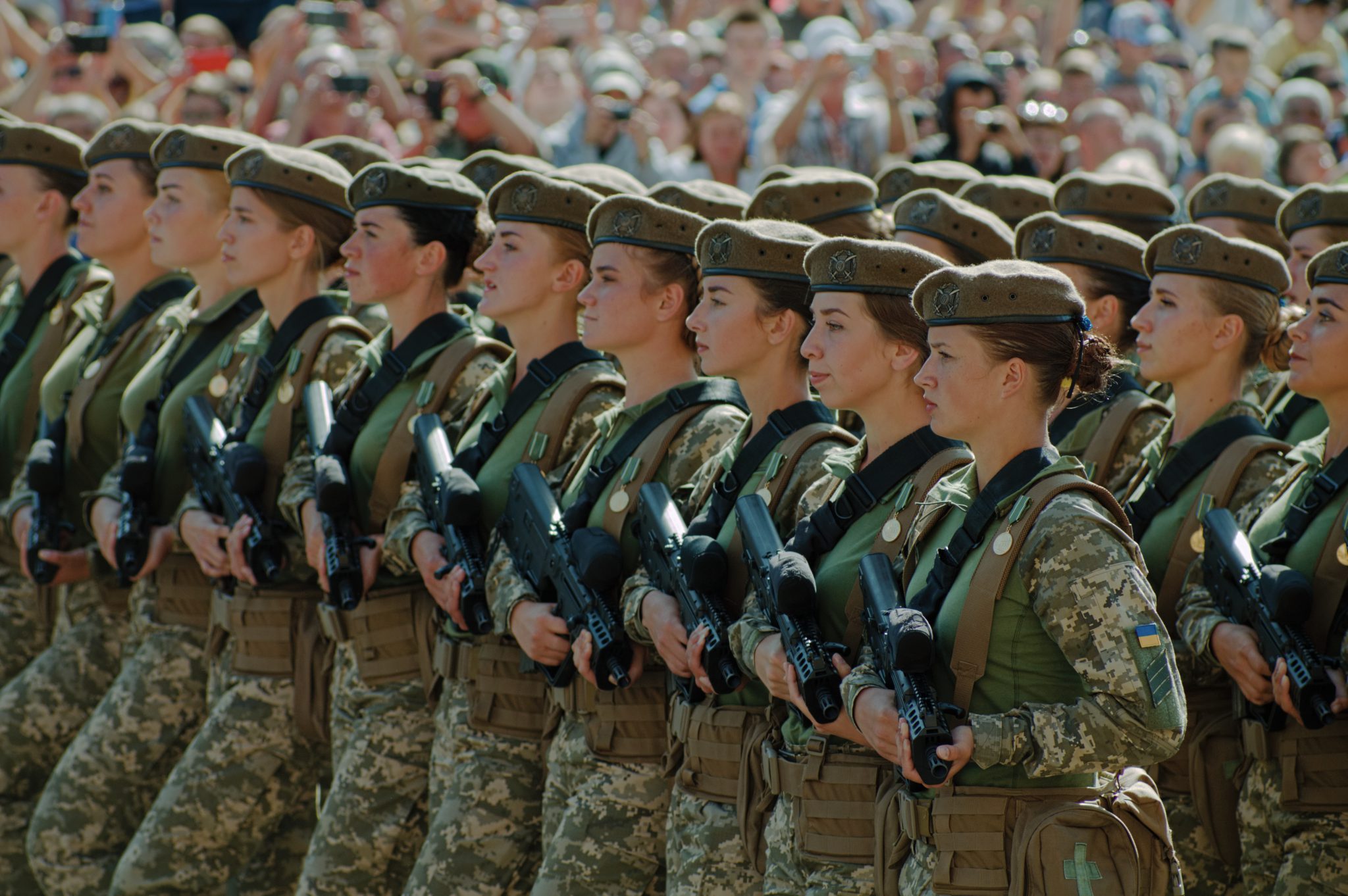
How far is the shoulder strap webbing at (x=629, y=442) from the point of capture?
15.7ft

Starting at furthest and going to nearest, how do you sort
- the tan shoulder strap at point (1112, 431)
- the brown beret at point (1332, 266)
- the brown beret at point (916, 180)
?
the brown beret at point (916, 180) < the tan shoulder strap at point (1112, 431) < the brown beret at point (1332, 266)

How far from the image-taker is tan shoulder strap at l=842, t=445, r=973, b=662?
3.92 meters

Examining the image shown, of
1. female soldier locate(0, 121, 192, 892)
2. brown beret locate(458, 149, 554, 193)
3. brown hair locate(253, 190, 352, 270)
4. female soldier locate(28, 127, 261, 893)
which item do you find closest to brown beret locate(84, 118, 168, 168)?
female soldier locate(0, 121, 192, 892)

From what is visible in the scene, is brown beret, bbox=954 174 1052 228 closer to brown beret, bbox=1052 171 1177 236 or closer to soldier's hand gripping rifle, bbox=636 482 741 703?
brown beret, bbox=1052 171 1177 236

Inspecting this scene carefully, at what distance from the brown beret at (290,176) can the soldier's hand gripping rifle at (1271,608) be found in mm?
3323

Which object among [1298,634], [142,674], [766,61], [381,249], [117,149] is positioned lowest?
[142,674]

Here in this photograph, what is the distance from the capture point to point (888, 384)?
411 cm

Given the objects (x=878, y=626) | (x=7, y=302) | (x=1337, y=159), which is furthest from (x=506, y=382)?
(x=1337, y=159)

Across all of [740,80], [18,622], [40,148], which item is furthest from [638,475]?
[740,80]

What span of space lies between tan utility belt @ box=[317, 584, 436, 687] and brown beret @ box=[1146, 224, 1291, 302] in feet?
8.15

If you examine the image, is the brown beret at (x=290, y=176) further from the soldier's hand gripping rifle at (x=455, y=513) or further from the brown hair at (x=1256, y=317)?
the brown hair at (x=1256, y=317)

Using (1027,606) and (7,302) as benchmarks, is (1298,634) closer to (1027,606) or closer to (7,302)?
(1027,606)

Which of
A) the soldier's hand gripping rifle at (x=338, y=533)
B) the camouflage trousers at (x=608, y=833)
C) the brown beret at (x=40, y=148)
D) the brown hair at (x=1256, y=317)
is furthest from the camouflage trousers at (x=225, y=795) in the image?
the brown hair at (x=1256, y=317)

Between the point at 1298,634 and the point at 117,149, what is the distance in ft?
16.3
